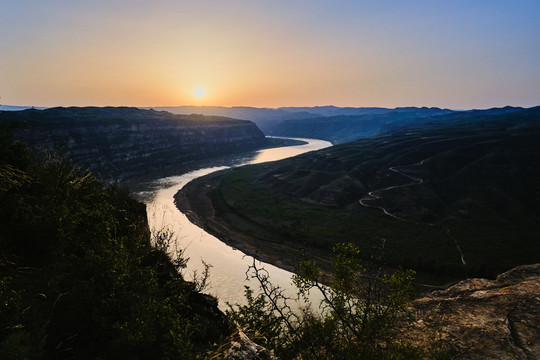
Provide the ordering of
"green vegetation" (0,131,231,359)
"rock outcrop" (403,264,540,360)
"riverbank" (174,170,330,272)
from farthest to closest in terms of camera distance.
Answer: "riverbank" (174,170,330,272)
"rock outcrop" (403,264,540,360)
"green vegetation" (0,131,231,359)

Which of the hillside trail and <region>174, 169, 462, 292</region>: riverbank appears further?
the hillside trail

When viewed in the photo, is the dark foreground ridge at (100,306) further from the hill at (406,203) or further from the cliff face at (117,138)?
the cliff face at (117,138)

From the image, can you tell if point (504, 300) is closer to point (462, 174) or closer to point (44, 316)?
point (44, 316)

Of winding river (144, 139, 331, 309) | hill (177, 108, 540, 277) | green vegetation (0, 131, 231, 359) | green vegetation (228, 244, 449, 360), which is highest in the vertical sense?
green vegetation (0, 131, 231, 359)

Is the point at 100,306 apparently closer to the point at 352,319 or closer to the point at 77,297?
the point at 77,297

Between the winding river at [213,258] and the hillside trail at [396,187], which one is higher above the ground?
the hillside trail at [396,187]

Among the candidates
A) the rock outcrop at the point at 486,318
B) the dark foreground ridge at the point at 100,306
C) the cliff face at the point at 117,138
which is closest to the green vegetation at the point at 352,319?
the dark foreground ridge at the point at 100,306

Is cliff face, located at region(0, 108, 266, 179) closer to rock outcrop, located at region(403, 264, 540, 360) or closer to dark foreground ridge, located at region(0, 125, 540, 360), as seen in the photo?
dark foreground ridge, located at region(0, 125, 540, 360)

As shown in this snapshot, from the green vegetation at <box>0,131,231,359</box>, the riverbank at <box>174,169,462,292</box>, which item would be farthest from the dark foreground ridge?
the riverbank at <box>174,169,462,292</box>
